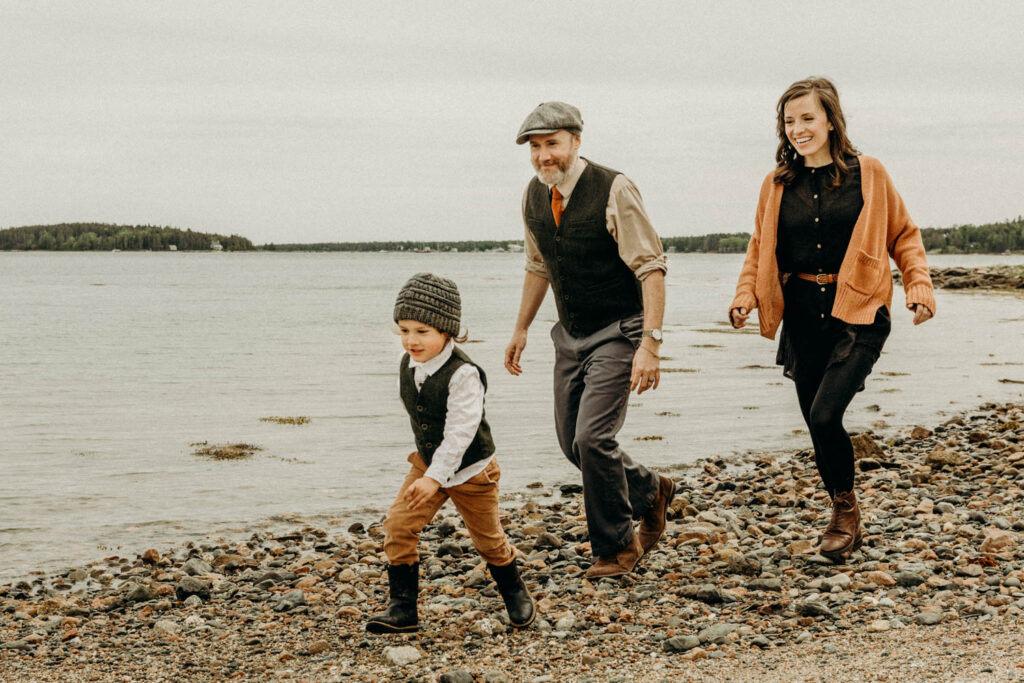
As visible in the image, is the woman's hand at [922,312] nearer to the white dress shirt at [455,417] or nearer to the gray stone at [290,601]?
the white dress shirt at [455,417]

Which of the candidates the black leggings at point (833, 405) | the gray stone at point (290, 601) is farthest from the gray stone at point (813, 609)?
the gray stone at point (290, 601)

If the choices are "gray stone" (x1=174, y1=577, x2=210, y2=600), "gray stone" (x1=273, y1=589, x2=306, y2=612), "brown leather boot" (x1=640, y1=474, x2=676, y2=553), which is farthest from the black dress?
"gray stone" (x1=174, y1=577, x2=210, y2=600)

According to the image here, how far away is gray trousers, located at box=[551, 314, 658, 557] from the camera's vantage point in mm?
5531

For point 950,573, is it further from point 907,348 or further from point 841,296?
point 907,348

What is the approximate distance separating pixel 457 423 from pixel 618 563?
1736 mm

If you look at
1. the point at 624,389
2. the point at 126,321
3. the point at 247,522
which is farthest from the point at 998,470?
the point at 126,321

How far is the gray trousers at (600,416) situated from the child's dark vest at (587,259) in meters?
0.10

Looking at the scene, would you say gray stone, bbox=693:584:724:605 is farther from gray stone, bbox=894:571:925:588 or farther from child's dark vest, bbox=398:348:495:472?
child's dark vest, bbox=398:348:495:472

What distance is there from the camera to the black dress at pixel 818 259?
559cm

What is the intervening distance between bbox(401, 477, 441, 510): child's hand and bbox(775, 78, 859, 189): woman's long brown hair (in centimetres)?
281

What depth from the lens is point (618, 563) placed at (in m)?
5.77

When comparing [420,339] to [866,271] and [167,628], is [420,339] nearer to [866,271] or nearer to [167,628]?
[167,628]

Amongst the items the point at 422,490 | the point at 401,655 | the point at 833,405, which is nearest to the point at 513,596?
the point at 401,655

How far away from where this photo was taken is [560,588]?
5.66 metres
